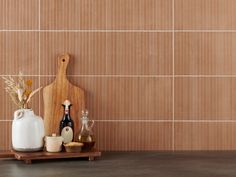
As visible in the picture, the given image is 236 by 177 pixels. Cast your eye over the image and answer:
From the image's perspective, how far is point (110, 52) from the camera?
2262mm

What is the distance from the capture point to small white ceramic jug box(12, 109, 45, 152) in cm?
205

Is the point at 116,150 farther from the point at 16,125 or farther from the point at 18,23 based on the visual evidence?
the point at 18,23

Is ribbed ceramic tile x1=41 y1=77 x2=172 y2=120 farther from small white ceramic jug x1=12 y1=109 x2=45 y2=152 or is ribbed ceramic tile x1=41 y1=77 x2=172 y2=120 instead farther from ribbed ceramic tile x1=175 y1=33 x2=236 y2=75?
small white ceramic jug x1=12 y1=109 x2=45 y2=152

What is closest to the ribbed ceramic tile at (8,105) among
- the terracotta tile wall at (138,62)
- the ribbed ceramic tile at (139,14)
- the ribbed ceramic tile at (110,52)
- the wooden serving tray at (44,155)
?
the terracotta tile wall at (138,62)

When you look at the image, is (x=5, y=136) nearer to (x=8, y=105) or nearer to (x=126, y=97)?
(x=8, y=105)

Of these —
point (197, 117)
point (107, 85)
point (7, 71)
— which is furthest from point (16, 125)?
point (197, 117)

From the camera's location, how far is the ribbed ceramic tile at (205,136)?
7.48 feet

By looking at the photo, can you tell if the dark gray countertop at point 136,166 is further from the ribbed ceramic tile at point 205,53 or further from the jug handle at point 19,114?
the ribbed ceramic tile at point 205,53

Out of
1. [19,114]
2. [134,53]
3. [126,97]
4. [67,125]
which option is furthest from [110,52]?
[19,114]

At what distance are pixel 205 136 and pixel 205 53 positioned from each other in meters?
0.37

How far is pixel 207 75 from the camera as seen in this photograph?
7.47 ft

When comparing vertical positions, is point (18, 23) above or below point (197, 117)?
above

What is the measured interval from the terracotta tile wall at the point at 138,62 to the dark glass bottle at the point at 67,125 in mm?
117

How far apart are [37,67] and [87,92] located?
25 cm
